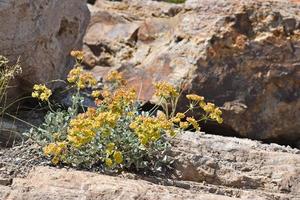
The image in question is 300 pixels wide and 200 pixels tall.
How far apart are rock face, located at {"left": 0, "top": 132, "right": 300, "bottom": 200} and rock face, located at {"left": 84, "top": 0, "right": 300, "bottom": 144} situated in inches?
55.0

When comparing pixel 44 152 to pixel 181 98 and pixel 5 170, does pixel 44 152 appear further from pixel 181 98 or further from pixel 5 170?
pixel 181 98

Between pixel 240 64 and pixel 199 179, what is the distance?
2530mm

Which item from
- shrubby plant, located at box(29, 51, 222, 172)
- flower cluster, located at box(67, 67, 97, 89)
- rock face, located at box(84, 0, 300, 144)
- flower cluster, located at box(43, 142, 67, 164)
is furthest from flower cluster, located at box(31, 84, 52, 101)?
rock face, located at box(84, 0, 300, 144)

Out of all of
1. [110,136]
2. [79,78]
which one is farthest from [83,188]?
[79,78]

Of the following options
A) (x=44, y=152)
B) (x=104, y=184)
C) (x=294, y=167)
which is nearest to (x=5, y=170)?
(x=44, y=152)

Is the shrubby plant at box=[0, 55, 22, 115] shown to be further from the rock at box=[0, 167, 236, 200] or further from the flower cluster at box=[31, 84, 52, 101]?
the rock at box=[0, 167, 236, 200]

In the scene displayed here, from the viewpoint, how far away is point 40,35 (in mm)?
5418

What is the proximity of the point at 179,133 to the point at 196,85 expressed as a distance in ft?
6.40

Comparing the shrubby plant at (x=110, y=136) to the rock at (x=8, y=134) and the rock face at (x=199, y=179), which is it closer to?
the rock face at (x=199, y=179)

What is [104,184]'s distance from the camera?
3.90 m

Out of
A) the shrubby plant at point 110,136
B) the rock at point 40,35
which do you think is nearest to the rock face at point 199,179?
the shrubby plant at point 110,136

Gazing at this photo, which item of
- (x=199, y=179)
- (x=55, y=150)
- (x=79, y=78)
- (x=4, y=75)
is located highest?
(x=79, y=78)

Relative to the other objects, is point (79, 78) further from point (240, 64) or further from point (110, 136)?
point (240, 64)

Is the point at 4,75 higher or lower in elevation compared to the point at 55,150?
higher
